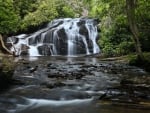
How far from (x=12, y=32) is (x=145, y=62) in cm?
1679

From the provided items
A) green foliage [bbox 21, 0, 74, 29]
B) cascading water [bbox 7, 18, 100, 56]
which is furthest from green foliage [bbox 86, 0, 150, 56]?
green foliage [bbox 21, 0, 74, 29]

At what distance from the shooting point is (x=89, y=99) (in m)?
7.93

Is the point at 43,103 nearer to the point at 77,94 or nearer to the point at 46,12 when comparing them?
the point at 77,94

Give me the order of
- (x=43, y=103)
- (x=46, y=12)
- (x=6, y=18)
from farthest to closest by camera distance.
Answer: (x=46, y=12)
(x=6, y=18)
(x=43, y=103)

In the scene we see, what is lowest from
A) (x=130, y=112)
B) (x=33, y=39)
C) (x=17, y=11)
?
(x=130, y=112)

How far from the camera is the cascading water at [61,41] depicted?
25.3 m

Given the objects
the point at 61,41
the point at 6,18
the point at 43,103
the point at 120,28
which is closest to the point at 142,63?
the point at 120,28

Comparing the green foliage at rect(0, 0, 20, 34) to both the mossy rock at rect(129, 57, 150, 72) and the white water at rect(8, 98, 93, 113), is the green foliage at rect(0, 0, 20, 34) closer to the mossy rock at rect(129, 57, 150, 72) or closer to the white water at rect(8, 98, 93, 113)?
the mossy rock at rect(129, 57, 150, 72)

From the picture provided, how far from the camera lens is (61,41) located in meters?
26.5

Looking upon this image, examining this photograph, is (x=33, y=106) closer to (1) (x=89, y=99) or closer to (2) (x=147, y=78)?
(1) (x=89, y=99)

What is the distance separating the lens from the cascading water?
25298 millimetres

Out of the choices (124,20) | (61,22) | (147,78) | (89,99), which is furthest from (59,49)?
(89,99)

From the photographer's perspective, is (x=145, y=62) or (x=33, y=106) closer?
(x=33, y=106)

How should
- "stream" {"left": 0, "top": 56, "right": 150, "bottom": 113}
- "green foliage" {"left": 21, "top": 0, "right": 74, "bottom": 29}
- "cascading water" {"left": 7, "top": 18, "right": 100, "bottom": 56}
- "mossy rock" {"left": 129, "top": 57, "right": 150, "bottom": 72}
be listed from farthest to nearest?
1. "green foliage" {"left": 21, "top": 0, "right": 74, "bottom": 29}
2. "cascading water" {"left": 7, "top": 18, "right": 100, "bottom": 56}
3. "mossy rock" {"left": 129, "top": 57, "right": 150, "bottom": 72}
4. "stream" {"left": 0, "top": 56, "right": 150, "bottom": 113}
